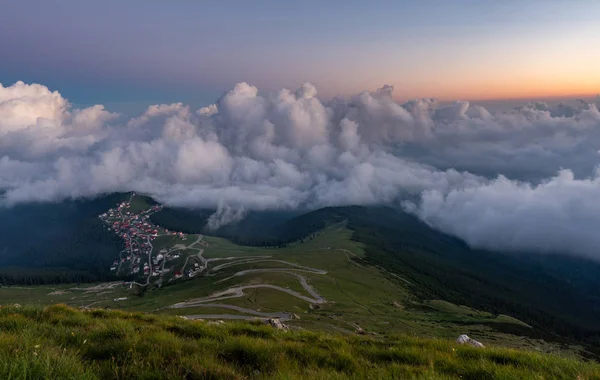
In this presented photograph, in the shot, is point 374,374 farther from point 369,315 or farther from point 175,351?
→ point 369,315

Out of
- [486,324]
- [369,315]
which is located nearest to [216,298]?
[369,315]

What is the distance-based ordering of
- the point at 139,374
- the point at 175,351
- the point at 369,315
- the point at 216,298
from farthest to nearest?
1. the point at 216,298
2. the point at 369,315
3. the point at 175,351
4. the point at 139,374

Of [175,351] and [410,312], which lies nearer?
[175,351]

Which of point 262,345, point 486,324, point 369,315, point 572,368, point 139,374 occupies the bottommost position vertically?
point 486,324

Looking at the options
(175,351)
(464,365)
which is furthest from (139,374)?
(464,365)

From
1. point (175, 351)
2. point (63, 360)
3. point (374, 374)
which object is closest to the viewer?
point (63, 360)

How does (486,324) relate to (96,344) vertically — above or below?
below

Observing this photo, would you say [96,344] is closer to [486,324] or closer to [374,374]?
[374,374]
